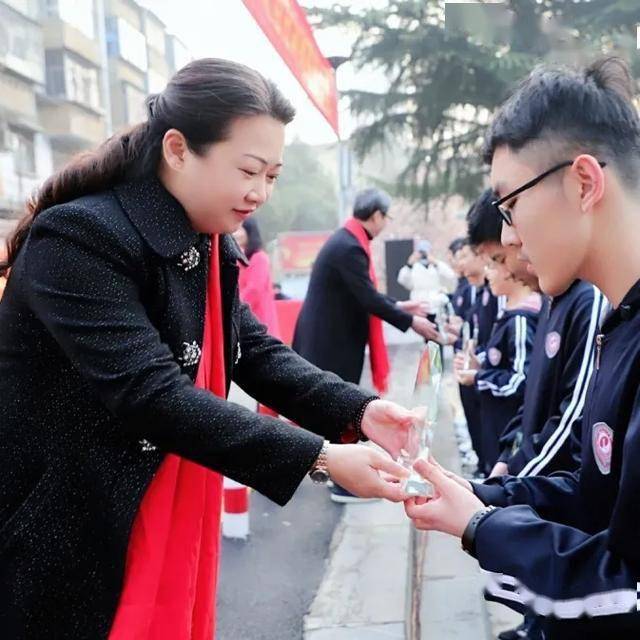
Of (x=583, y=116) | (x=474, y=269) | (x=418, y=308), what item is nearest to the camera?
(x=583, y=116)

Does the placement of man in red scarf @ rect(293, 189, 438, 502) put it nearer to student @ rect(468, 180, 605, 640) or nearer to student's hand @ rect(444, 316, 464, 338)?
student's hand @ rect(444, 316, 464, 338)

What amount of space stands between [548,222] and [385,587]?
7.97 ft

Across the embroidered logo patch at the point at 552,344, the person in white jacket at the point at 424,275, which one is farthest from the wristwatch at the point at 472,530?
the person in white jacket at the point at 424,275

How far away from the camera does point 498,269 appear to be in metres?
3.25

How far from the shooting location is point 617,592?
1.10 m

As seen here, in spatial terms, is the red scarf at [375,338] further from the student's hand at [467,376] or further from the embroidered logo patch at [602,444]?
the embroidered logo patch at [602,444]

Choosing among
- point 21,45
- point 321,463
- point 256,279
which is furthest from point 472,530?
point 256,279

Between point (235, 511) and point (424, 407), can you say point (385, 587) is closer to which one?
point (235, 511)

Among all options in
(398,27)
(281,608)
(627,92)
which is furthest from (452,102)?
(627,92)

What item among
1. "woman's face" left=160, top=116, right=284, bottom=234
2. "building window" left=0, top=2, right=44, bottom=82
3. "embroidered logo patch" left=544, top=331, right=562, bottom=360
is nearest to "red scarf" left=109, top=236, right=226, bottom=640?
"woman's face" left=160, top=116, right=284, bottom=234

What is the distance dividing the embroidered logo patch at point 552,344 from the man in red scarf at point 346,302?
7.40 feet

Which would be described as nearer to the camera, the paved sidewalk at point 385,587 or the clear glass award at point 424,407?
the clear glass award at point 424,407

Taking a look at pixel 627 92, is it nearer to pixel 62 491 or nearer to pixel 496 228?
pixel 62 491

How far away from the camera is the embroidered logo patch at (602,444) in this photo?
1.26m
